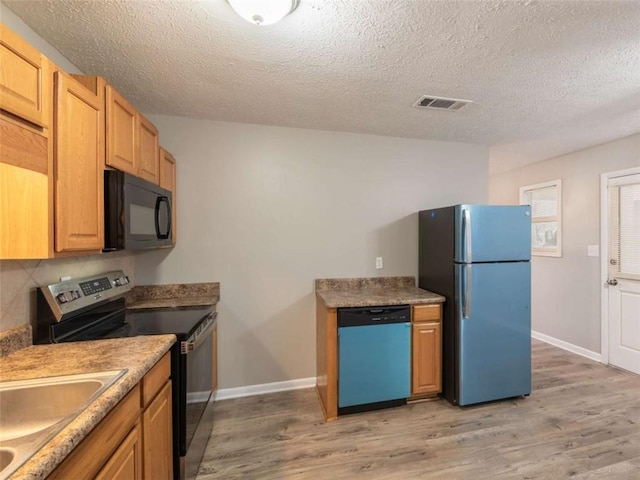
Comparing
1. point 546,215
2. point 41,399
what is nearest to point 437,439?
point 41,399

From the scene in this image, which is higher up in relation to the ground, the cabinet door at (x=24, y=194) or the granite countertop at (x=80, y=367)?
the cabinet door at (x=24, y=194)

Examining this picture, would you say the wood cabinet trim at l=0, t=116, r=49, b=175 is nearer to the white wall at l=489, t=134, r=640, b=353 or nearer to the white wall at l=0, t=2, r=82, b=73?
the white wall at l=0, t=2, r=82, b=73

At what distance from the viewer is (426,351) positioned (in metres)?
2.48

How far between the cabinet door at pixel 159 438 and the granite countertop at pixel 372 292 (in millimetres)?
1215

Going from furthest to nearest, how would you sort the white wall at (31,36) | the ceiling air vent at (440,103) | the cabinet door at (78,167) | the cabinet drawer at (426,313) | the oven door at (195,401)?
the cabinet drawer at (426,313) < the ceiling air vent at (440,103) < the oven door at (195,401) < the white wall at (31,36) < the cabinet door at (78,167)

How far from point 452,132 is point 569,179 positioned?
1995 mm

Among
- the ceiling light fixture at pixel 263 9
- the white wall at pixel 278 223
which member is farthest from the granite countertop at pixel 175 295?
the ceiling light fixture at pixel 263 9

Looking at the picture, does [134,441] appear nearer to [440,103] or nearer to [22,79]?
[22,79]

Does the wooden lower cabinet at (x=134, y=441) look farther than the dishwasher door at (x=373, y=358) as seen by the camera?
No

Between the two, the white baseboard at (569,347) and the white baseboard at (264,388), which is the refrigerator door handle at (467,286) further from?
the white baseboard at (569,347)

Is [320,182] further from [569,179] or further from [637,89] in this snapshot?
[569,179]

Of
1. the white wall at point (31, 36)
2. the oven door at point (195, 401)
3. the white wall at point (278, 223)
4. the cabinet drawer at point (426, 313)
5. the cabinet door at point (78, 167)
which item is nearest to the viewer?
the cabinet door at point (78, 167)

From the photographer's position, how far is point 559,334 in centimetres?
373

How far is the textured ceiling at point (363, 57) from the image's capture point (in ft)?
4.47
